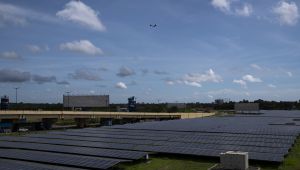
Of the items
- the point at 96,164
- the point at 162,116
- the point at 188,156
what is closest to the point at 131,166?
the point at 96,164

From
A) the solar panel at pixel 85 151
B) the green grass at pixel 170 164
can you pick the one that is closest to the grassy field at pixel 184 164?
the green grass at pixel 170 164

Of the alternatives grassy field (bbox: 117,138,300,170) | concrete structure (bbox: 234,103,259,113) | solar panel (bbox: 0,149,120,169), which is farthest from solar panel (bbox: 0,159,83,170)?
concrete structure (bbox: 234,103,259,113)

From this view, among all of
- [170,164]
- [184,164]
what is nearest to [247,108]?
[184,164]

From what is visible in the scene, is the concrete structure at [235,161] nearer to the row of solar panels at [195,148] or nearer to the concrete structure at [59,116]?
the row of solar panels at [195,148]

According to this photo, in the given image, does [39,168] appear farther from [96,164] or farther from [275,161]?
[275,161]

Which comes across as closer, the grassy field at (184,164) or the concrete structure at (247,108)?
A: the grassy field at (184,164)
